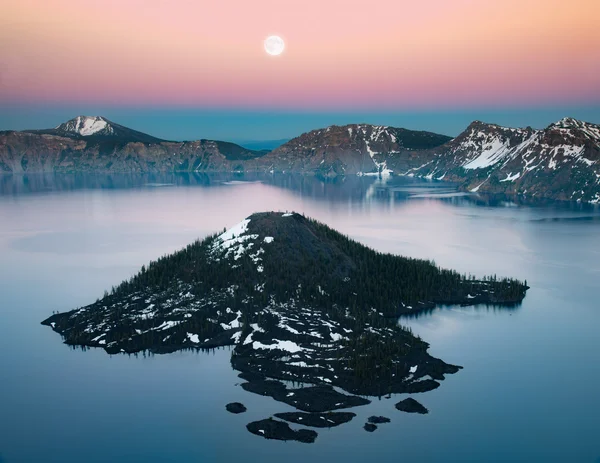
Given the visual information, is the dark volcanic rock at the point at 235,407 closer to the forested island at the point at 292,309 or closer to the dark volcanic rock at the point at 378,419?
the forested island at the point at 292,309

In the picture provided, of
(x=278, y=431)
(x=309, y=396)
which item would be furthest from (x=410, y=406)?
(x=278, y=431)

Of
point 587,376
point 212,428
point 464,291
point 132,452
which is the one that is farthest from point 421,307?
point 132,452

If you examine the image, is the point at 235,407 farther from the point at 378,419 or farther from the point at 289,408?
the point at 378,419

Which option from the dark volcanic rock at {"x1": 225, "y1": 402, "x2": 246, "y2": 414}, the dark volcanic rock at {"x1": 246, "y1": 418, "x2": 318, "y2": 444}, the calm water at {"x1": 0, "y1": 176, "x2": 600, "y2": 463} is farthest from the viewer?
the dark volcanic rock at {"x1": 225, "y1": 402, "x2": 246, "y2": 414}

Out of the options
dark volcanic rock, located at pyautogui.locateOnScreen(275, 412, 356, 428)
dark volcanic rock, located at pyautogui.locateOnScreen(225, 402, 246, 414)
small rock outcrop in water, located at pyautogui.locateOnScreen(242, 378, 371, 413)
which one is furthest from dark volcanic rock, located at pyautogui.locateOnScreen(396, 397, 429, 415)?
dark volcanic rock, located at pyautogui.locateOnScreen(225, 402, 246, 414)

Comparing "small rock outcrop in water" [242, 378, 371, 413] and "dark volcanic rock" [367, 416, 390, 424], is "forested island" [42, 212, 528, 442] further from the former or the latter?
"dark volcanic rock" [367, 416, 390, 424]

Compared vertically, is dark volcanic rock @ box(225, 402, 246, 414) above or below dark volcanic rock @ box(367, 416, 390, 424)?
below

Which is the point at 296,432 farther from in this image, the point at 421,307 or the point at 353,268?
the point at 353,268
